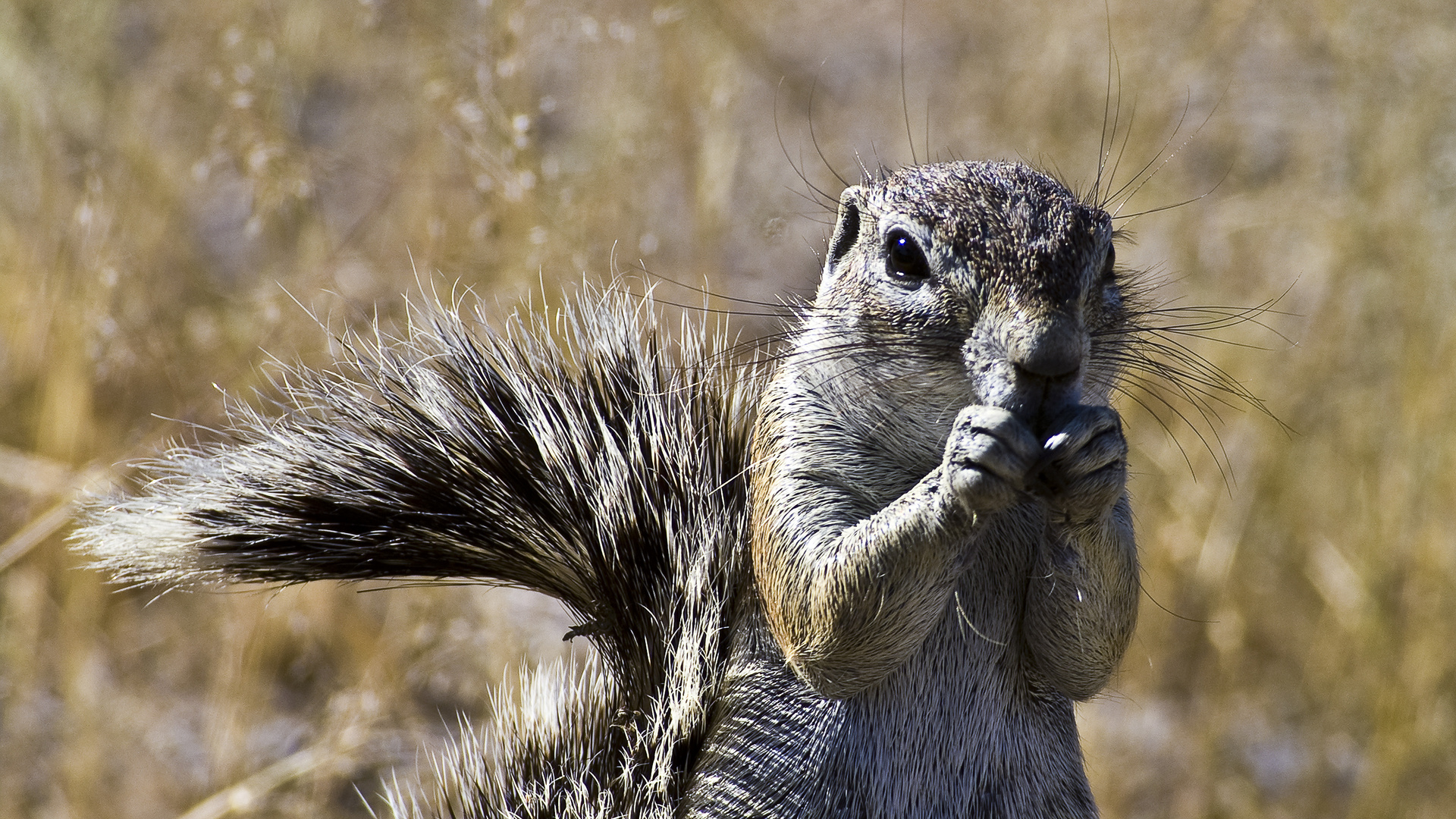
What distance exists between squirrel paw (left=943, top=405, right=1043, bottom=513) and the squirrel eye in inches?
11.5

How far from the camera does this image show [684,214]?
5902 mm

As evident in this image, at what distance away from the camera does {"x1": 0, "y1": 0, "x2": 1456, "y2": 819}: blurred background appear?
3.52 meters

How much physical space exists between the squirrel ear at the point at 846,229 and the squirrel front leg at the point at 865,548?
1.11ft

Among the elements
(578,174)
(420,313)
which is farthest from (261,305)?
(420,313)

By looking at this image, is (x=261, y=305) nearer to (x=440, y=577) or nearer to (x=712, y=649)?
(x=440, y=577)

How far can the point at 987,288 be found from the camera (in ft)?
5.63

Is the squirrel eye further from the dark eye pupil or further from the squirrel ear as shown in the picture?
the squirrel ear

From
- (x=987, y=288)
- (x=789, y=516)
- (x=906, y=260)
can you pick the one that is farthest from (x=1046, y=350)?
(x=789, y=516)

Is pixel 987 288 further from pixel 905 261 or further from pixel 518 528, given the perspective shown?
pixel 518 528

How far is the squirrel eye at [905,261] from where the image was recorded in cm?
182

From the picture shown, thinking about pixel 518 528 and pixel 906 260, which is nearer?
pixel 906 260

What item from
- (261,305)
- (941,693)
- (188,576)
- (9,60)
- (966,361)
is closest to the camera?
(966,361)

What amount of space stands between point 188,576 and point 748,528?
97 centimetres

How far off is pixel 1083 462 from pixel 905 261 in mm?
429
